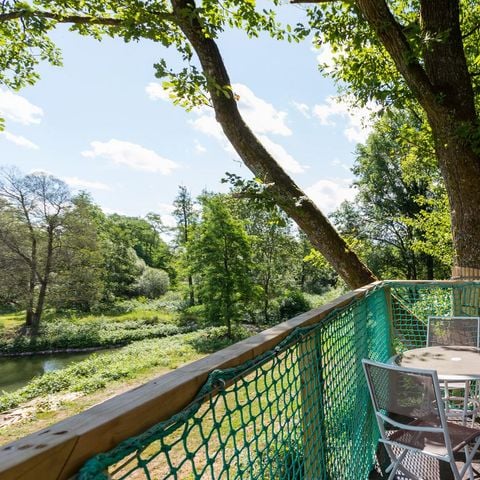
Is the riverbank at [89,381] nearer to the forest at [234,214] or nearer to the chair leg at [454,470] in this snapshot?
the forest at [234,214]

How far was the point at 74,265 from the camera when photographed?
24203 mm

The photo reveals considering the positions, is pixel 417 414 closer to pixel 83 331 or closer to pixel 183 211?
pixel 83 331

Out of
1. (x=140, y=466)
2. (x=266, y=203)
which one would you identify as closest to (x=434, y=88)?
(x=266, y=203)

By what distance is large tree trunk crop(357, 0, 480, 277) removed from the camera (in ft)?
11.5

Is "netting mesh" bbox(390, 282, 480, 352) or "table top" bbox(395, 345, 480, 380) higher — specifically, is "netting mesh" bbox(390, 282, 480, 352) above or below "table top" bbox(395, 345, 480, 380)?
above

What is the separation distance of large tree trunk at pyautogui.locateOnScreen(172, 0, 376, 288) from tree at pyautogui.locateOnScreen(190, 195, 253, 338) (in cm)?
1561

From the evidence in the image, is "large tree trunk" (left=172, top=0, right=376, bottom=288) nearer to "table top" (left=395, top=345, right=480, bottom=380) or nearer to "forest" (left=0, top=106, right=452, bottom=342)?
"table top" (left=395, top=345, right=480, bottom=380)

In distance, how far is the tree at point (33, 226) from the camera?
22609mm

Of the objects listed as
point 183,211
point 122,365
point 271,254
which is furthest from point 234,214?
point 183,211

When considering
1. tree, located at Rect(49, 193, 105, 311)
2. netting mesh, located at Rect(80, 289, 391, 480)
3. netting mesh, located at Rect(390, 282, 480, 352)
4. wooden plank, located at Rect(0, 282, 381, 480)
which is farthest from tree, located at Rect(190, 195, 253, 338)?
wooden plank, located at Rect(0, 282, 381, 480)

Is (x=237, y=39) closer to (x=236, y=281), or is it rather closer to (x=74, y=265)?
(x=236, y=281)

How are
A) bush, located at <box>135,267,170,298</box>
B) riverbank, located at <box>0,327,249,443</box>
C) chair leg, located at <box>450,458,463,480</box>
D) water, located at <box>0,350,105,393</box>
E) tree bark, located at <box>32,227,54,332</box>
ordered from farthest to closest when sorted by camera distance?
1. bush, located at <box>135,267,170,298</box>
2. tree bark, located at <box>32,227,54,332</box>
3. water, located at <box>0,350,105,393</box>
4. riverbank, located at <box>0,327,249,443</box>
5. chair leg, located at <box>450,458,463,480</box>

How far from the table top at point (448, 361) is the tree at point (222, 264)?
1653 cm

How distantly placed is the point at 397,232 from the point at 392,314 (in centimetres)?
1758
